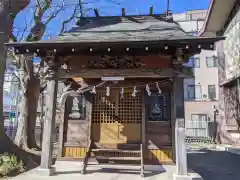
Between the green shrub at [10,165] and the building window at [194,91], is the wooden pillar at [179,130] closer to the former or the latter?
the green shrub at [10,165]

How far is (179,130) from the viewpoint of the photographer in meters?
5.56

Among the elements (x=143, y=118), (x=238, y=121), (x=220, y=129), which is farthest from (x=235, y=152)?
(x=143, y=118)

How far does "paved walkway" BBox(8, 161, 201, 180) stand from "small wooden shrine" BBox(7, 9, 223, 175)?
23 centimetres

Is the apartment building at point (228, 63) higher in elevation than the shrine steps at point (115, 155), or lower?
higher

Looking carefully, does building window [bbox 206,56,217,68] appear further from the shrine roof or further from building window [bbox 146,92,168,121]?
building window [bbox 146,92,168,121]

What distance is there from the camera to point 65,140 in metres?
7.30

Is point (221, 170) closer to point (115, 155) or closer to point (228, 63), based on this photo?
point (115, 155)

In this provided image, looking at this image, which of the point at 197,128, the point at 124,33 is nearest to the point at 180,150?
the point at 124,33

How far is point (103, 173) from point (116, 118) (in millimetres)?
1802

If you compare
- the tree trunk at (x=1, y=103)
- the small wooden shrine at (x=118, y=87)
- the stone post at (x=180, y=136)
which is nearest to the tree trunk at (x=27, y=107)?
the tree trunk at (x=1, y=103)

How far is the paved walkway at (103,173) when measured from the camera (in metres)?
5.72

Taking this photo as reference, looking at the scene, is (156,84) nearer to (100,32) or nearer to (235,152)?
(100,32)

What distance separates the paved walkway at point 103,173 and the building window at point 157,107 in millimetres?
1437

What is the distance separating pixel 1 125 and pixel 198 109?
1925 cm
